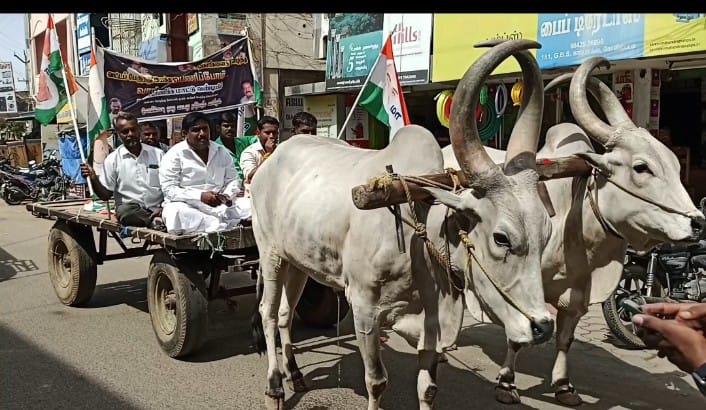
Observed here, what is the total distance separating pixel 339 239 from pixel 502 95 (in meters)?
7.82

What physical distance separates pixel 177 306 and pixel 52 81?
A: 13.2 ft

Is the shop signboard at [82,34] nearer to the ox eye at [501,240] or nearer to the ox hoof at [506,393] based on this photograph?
the ox hoof at [506,393]

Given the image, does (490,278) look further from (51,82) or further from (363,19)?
(363,19)

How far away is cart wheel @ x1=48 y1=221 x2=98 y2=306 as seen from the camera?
6.27m

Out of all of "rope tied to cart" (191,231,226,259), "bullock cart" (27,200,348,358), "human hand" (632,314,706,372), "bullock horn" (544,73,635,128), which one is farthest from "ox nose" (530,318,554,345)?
"rope tied to cart" (191,231,226,259)

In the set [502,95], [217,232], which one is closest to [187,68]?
[217,232]

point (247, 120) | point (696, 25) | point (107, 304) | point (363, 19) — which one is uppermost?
point (363, 19)

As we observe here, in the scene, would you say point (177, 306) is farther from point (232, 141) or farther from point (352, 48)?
point (352, 48)

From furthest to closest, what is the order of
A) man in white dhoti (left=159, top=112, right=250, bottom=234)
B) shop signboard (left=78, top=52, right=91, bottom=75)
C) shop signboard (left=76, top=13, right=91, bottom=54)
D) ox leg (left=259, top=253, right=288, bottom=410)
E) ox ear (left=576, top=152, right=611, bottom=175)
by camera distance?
1. shop signboard (left=78, top=52, right=91, bottom=75)
2. shop signboard (left=76, top=13, right=91, bottom=54)
3. man in white dhoti (left=159, top=112, right=250, bottom=234)
4. ox leg (left=259, top=253, right=288, bottom=410)
5. ox ear (left=576, top=152, right=611, bottom=175)

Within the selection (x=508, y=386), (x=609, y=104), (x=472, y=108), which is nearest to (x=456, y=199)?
(x=472, y=108)

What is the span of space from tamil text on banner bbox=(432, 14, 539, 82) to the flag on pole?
572 centimetres

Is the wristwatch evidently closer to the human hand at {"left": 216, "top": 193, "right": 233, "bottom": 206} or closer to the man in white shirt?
the human hand at {"left": 216, "top": 193, "right": 233, "bottom": 206}

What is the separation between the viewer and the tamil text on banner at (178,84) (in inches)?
271
